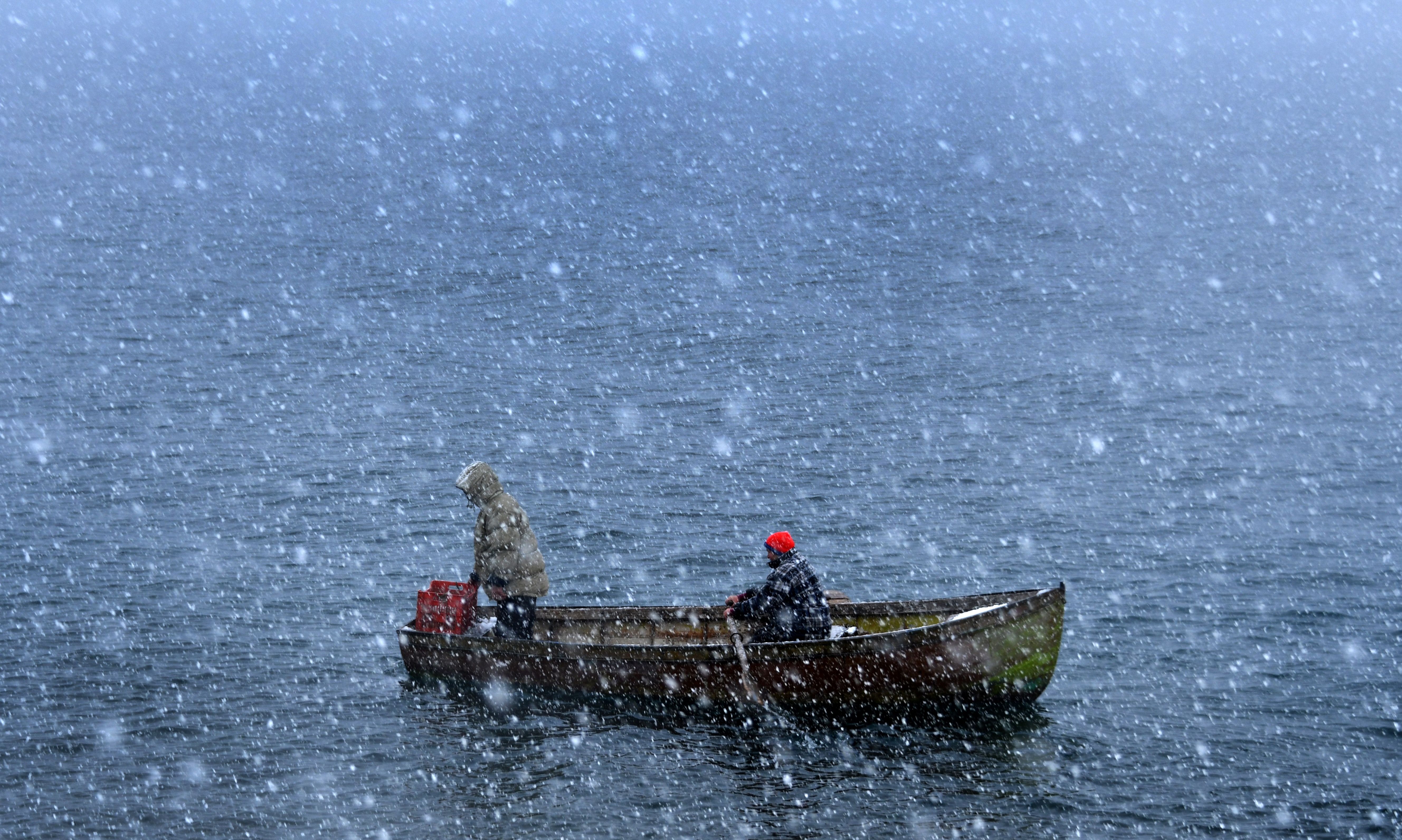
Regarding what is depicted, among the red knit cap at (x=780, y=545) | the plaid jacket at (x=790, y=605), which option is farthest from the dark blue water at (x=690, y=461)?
the red knit cap at (x=780, y=545)

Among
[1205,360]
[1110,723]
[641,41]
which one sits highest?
[641,41]

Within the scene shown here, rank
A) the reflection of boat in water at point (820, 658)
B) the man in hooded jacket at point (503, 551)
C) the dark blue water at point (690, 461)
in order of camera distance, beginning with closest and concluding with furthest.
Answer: the dark blue water at point (690, 461) < the reflection of boat in water at point (820, 658) < the man in hooded jacket at point (503, 551)

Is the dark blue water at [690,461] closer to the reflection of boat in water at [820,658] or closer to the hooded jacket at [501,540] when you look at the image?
the reflection of boat in water at [820,658]

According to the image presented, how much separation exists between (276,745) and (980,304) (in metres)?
25.7

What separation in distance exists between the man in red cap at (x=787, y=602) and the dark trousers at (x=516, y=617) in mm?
2340

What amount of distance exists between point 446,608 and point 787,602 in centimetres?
407

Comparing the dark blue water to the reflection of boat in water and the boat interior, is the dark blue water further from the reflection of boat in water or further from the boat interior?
the boat interior

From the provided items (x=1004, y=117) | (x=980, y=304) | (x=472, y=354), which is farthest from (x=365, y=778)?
(x=1004, y=117)

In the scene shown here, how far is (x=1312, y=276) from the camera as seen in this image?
41.3m

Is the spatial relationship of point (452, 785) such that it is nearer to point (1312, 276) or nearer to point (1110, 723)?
point (1110, 723)

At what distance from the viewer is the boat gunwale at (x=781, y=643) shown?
15.3 meters

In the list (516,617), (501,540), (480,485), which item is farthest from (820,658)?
(480,485)

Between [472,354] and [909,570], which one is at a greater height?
[472,354]

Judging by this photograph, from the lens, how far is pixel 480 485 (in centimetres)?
1641
